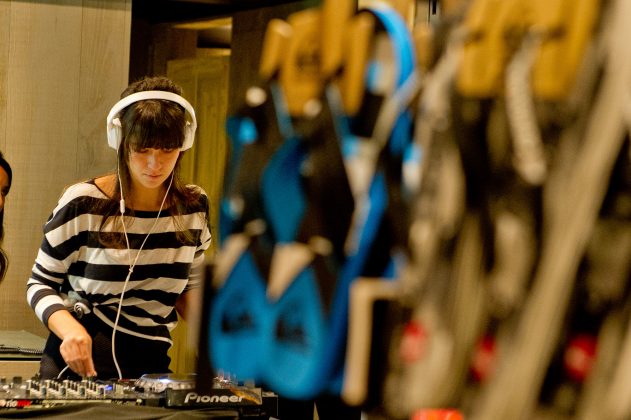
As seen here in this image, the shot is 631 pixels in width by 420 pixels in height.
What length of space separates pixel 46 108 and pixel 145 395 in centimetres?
250

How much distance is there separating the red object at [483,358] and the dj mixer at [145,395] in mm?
1261

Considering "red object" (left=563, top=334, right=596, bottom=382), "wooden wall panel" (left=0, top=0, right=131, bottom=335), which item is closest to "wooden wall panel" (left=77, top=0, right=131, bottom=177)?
"wooden wall panel" (left=0, top=0, right=131, bottom=335)

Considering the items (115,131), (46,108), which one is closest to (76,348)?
(115,131)

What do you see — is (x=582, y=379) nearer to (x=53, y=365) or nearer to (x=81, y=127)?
(x=53, y=365)

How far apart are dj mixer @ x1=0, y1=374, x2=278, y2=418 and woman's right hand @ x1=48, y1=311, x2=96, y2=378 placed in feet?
0.57

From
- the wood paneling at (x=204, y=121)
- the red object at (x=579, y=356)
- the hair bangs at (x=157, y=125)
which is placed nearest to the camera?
the red object at (x=579, y=356)

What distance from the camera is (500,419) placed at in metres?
0.86

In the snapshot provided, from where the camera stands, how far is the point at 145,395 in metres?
2.19

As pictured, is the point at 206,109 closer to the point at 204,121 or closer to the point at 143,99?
the point at 204,121

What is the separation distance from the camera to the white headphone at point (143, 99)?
2.46 m

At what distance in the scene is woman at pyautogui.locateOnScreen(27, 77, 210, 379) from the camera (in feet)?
8.44

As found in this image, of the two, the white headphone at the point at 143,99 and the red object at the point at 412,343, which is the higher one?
the white headphone at the point at 143,99

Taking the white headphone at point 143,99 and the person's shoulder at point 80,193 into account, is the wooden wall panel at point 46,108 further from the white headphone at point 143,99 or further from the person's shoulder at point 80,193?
the white headphone at point 143,99

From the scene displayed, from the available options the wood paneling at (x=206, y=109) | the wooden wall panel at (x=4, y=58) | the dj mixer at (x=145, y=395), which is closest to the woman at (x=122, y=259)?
the dj mixer at (x=145, y=395)
